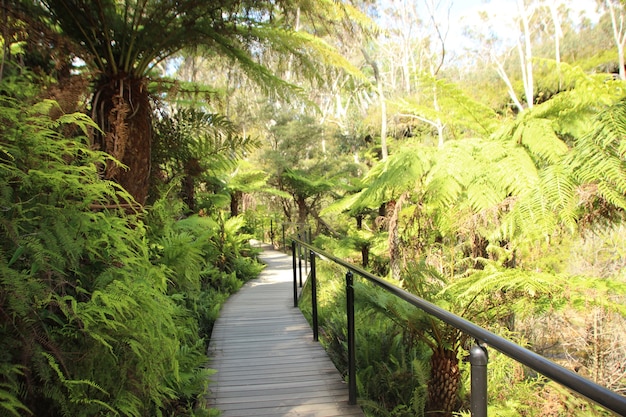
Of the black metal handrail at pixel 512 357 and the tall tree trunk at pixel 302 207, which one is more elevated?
the tall tree trunk at pixel 302 207

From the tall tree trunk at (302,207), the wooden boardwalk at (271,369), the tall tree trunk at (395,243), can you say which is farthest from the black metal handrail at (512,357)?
the tall tree trunk at (302,207)

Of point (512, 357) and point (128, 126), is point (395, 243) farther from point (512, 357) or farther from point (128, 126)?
point (512, 357)

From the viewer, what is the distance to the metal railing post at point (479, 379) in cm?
112

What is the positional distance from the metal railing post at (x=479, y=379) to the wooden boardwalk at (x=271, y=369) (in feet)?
4.40

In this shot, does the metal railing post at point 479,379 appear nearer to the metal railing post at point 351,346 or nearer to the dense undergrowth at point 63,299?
the dense undergrowth at point 63,299

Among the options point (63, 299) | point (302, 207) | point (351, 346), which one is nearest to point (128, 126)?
point (63, 299)

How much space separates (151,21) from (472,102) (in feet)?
9.60

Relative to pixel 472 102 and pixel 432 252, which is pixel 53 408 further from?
pixel 432 252

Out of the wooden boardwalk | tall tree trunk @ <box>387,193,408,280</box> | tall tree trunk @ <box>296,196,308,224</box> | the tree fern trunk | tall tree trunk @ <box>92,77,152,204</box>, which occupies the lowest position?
the wooden boardwalk

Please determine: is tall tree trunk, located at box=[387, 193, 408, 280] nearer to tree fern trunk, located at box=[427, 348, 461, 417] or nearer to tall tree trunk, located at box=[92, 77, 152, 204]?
tree fern trunk, located at box=[427, 348, 461, 417]

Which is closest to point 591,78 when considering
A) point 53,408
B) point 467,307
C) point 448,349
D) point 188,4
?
point 467,307

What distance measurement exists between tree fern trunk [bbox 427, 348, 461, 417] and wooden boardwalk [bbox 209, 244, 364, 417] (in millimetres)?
426

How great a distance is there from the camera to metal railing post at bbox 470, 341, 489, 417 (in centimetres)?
112

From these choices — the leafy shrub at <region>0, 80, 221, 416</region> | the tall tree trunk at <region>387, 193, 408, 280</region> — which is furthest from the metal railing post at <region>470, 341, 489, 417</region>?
the tall tree trunk at <region>387, 193, 408, 280</region>
